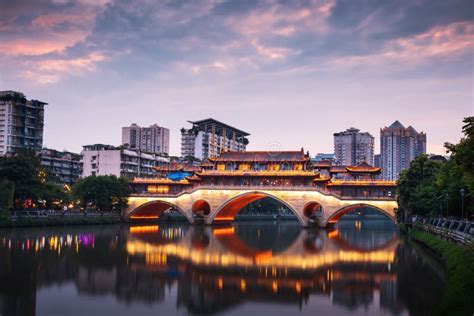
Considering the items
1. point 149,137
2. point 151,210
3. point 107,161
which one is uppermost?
point 149,137

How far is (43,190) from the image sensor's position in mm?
57719

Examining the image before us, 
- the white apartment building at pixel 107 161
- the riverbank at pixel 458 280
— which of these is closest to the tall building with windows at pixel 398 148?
the white apartment building at pixel 107 161

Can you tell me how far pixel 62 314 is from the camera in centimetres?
1549

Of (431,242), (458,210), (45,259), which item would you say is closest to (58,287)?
(45,259)

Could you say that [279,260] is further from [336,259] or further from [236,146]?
[236,146]

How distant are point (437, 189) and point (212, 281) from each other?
27.4 metres

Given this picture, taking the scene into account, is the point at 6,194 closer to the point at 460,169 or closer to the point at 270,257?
the point at 270,257

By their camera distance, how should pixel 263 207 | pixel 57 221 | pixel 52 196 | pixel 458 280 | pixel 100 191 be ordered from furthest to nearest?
pixel 263 207 < pixel 100 191 < pixel 52 196 < pixel 57 221 < pixel 458 280

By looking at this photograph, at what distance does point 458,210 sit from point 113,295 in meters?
31.5

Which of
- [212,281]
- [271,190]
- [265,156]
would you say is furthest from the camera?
[265,156]

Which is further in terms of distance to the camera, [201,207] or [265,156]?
[201,207]

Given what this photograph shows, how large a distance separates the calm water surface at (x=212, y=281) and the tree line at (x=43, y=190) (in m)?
19.9

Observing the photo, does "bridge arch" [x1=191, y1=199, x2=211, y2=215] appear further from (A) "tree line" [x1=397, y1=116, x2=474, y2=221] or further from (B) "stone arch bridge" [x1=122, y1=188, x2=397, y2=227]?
(A) "tree line" [x1=397, y1=116, x2=474, y2=221]

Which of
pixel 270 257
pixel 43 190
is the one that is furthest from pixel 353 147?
pixel 270 257
